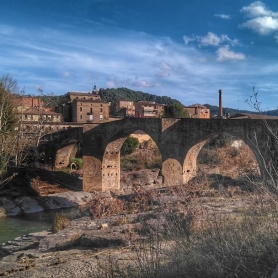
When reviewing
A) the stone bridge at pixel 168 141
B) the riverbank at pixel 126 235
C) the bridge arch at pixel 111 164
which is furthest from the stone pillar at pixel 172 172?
the riverbank at pixel 126 235

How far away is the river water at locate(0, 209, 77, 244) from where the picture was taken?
1736 cm

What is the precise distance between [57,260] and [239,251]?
3908 millimetres

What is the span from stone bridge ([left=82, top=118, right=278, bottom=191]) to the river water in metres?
5.17

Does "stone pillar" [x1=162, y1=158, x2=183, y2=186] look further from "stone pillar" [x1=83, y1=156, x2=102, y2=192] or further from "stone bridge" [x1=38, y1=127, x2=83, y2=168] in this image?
"stone bridge" [x1=38, y1=127, x2=83, y2=168]

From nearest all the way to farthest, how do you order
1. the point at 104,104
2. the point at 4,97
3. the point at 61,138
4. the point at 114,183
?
the point at 4,97 → the point at 114,183 → the point at 61,138 → the point at 104,104

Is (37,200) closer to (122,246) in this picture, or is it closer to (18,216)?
(18,216)

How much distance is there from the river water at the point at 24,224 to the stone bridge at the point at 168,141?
204 inches

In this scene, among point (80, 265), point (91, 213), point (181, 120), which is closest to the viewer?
point (80, 265)

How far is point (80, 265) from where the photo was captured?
5531 millimetres

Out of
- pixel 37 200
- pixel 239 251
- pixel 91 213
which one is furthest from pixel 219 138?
pixel 239 251

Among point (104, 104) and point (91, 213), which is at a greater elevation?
point (104, 104)

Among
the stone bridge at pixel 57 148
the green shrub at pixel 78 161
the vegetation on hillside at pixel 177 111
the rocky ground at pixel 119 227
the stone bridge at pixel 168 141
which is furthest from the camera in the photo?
the vegetation on hillside at pixel 177 111

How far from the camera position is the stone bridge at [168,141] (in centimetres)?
1776

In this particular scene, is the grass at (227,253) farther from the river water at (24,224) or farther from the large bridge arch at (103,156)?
the large bridge arch at (103,156)
